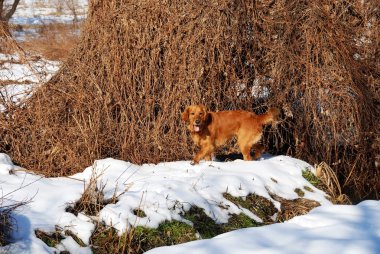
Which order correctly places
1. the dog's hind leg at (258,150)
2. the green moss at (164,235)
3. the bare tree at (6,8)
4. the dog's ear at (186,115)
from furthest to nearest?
the bare tree at (6,8), the dog's hind leg at (258,150), the dog's ear at (186,115), the green moss at (164,235)

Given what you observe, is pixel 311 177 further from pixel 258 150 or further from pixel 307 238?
pixel 307 238

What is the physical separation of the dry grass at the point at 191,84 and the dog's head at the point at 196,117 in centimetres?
49

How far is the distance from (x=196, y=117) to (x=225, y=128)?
496mm

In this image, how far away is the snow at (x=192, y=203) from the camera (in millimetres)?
3105

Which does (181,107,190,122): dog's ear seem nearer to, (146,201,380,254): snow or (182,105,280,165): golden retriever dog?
(182,105,280,165): golden retriever dog

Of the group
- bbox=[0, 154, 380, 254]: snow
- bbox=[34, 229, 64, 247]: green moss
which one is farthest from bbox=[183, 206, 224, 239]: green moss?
bbox=[34, 229, 64, 247]: green moss

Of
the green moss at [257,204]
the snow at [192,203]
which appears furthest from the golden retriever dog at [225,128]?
the green moss at [257,204]

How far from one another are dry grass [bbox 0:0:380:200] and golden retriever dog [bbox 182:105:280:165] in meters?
0.42

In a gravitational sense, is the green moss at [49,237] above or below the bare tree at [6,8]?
below

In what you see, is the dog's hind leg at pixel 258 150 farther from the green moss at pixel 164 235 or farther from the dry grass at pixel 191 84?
the green moss at pixel 164 235

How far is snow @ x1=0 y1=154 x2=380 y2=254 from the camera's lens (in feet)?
10.2

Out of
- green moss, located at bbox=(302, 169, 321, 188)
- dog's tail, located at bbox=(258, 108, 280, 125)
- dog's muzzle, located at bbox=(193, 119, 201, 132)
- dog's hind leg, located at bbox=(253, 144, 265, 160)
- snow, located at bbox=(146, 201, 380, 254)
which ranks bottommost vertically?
green moss, located at bbox=(302, 169, 321, 188)

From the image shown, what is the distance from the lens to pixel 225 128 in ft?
21.8

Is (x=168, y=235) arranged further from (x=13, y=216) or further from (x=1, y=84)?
(x=1, y=84)
